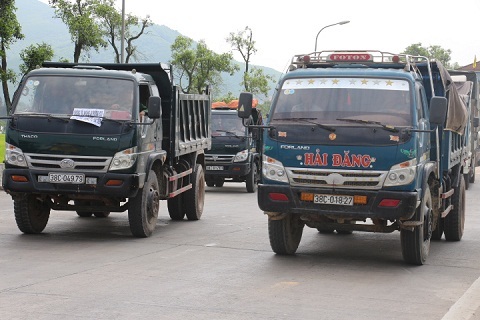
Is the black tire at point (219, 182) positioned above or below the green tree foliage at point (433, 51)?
below

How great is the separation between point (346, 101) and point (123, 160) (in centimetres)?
345

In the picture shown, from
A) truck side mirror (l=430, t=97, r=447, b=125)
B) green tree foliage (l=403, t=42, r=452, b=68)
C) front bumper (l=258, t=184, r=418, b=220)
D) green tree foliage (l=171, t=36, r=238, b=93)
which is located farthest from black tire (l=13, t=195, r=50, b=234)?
green tree foliage (l=403, t=42, r=452, b=68)

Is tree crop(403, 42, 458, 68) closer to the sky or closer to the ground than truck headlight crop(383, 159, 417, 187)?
closer to the sky

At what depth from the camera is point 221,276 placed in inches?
401

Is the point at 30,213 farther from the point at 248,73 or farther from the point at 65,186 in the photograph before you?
the point at 248,73

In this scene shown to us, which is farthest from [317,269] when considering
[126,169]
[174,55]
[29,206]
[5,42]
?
[174,55]

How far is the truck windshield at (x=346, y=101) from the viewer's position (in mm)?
11141

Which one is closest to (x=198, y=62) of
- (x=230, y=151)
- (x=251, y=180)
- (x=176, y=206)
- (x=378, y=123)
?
(x=251, y=180)

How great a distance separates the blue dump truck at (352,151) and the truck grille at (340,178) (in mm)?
12

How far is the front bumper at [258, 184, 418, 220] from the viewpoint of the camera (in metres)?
10.8

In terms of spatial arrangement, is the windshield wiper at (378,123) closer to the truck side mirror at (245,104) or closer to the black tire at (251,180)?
the truck side mirror at (245,104)

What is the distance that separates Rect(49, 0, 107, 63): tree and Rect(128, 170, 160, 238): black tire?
27838mm

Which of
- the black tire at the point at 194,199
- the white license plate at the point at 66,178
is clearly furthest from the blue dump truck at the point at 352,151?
the black tire at the point at 194,199

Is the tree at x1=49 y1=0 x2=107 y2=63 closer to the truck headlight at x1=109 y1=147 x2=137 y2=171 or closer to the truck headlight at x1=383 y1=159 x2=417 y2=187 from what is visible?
the truck headlight at x1=109 y1=147 x2=137 y2=171
